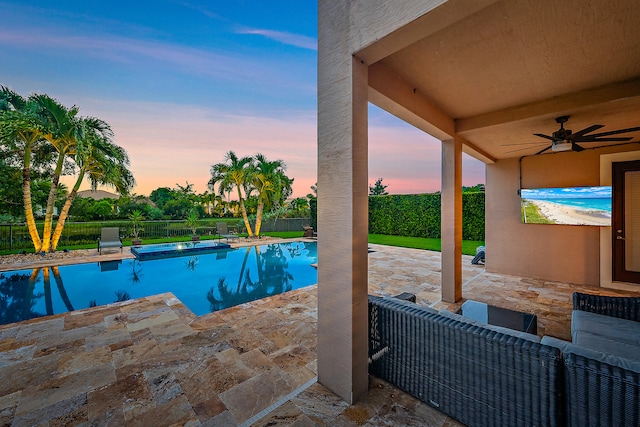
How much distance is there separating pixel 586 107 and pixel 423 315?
3.67 meters

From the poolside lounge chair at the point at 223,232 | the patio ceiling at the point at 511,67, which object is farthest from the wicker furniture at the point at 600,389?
the poolside lounge chair at the point at 223,232

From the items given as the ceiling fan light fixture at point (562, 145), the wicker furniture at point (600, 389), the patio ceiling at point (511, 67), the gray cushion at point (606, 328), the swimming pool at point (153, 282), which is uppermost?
the patio ceiling at point (511, 67)

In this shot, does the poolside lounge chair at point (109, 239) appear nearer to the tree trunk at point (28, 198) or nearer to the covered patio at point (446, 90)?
the tree trunk at point (28, 198)

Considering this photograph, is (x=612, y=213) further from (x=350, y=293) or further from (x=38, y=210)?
(x=38, y=210)

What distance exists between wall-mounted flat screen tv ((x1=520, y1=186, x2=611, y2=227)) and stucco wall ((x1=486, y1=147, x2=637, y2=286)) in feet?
0.61

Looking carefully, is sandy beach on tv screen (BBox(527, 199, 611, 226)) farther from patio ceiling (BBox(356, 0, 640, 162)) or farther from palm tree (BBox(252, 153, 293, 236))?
palm tree (BBox(252, 153, 293, 236))

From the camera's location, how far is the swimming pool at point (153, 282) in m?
4.85

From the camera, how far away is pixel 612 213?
515 centimetres

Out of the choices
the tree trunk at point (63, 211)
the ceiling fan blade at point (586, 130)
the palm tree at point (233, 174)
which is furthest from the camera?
the palm tree at point (233, 174)

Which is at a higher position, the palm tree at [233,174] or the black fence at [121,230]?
the palm tree at [233,174]

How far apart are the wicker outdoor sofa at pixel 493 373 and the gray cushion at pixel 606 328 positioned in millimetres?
1090

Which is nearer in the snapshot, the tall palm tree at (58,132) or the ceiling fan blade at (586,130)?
the ceiling fan blade at (586,130)

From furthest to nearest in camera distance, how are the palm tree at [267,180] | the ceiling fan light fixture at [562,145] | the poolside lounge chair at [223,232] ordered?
the palm tree at [267,180]
the poolside lounge chair at [223,232]
the ceiling fan light fixture at [562,145]

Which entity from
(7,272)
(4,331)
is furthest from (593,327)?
(7,272)
